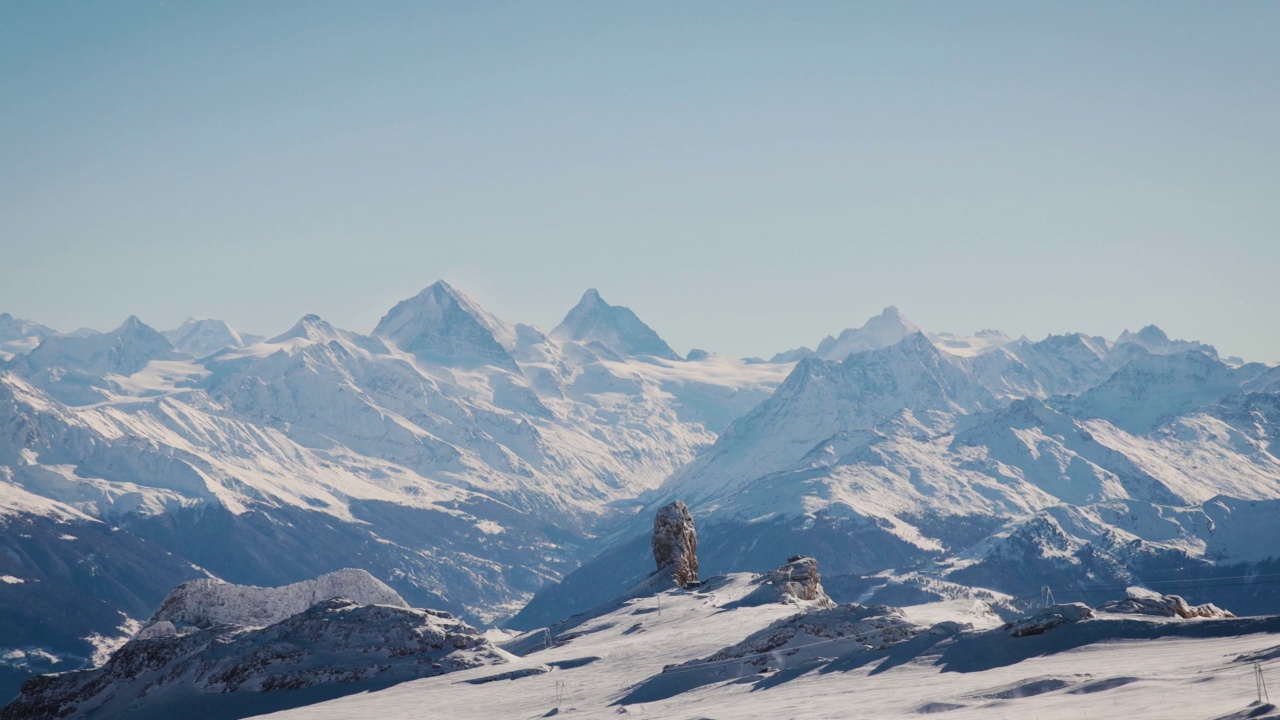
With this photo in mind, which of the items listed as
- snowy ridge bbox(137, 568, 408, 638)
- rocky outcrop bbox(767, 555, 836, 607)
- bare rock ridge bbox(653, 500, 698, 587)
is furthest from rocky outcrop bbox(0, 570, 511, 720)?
bare rock ridge bbox(653, 500, 698, 587)

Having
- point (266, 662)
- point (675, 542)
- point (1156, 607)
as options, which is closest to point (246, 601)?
point (266, 662)

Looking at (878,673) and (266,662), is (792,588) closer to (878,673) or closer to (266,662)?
(266,662)

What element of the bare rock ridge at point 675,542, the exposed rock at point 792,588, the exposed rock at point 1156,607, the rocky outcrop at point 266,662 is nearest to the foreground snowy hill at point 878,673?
the exposed rock at point 1156,607

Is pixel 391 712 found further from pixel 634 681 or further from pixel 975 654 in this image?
pixel 975 654

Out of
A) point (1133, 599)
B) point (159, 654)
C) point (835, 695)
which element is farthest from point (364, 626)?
point (1133, 599)

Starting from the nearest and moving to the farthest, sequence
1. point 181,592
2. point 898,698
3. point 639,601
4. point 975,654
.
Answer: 1. point 898,698
2. point 975,654
3. point 181,592
4. point 639,601

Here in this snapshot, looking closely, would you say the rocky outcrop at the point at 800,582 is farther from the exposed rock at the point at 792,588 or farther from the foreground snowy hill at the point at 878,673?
the foreground snowy hill at the point at 878,673
